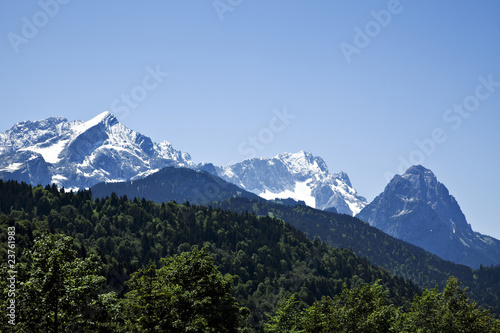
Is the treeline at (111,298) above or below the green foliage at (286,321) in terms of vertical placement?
above

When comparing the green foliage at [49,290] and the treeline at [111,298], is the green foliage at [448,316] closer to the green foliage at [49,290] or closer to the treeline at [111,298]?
the treeline at [111,298]

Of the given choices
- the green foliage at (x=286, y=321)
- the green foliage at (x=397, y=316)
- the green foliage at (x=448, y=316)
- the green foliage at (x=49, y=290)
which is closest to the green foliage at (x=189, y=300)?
the green foliage at (x=49, y=290)

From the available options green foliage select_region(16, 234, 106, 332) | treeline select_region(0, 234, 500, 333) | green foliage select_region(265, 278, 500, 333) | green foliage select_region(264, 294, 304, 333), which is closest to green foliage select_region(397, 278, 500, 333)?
green foliage select_region(265, 278, 500, 333)

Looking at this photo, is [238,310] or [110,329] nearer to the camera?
[110,329]

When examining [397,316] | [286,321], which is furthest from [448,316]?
[286,321]

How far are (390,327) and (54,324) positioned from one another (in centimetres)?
4763

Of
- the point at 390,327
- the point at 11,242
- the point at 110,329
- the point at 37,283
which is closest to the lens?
the point at 37,283

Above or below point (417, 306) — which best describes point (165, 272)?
above

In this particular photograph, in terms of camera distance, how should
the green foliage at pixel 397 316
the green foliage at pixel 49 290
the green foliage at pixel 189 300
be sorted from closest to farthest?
1. the green foliage at pixel 49 290
2. the green foliage at pixel 189 300
3. the green foliage at pixel 397 316

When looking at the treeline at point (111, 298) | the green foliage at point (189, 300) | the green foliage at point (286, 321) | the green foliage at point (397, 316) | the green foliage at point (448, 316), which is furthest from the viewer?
the green foliage at point (286, 321)

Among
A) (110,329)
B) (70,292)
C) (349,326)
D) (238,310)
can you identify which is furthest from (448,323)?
(70,292)

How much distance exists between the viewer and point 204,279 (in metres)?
39.3

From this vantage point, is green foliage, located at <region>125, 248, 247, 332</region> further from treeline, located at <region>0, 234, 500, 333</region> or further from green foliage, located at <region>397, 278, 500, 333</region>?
green foliage, located at <region>397, 278, 500, 333</region>

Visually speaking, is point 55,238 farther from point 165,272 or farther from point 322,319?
point 322,319
